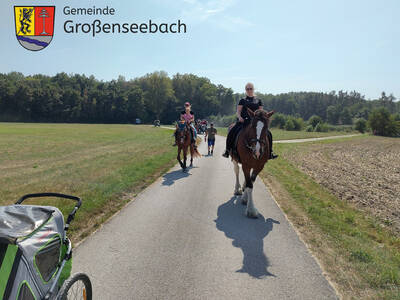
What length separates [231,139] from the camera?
8688 millimetres

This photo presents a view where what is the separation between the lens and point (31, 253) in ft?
7.24

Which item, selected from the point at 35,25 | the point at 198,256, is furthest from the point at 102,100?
the point at 198,256

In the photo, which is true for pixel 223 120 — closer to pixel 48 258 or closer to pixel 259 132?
pixel 259 132

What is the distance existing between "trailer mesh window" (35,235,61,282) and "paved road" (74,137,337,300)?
1.24 metres

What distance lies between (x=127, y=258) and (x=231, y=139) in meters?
5.27

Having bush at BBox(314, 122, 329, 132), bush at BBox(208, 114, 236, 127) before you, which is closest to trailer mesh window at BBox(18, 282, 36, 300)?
bush at BBox(314, 122, 329, 132)

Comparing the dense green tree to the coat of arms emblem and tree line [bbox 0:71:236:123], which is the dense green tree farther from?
the coat of arms emblem

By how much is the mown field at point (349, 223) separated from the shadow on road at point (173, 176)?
3680mm

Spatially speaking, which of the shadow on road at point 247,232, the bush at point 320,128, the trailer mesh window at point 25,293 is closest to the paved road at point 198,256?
the shadow on road at point 247,232

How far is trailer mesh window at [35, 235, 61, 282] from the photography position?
236cm

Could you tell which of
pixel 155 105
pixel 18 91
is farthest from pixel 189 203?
pixel 18 91

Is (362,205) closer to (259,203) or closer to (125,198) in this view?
(259,203)

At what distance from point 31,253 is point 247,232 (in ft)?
14.6

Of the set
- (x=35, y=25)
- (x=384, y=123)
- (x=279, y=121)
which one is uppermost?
(x=35, y=25)
